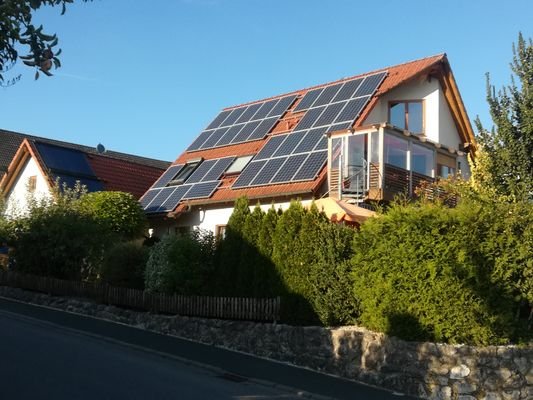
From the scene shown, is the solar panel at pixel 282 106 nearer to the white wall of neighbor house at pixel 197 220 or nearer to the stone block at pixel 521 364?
the white wall of neighbor house at pixel 197 220

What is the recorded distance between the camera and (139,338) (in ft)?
47.5

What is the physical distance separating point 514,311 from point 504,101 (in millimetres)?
4765

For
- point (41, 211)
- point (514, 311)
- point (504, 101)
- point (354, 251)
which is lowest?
point (514, 311)

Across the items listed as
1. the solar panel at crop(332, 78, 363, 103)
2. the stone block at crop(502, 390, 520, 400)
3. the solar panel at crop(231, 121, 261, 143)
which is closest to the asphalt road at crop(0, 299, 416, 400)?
the stone block at crop(502, 390, 520, 400)

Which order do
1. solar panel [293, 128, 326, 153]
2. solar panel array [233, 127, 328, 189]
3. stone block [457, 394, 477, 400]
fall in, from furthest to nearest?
solar panel [293, 128, 326, 153] → solar panel array [233, 127, 328, 189] → stone block [457, 394, 477, 400]

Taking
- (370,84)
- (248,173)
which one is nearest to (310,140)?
(248,173)

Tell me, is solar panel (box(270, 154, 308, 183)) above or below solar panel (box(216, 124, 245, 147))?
below

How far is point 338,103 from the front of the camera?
2280 centimetres

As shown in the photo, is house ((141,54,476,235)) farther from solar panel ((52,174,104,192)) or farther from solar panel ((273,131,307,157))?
solar panel ((52,174,104,192))

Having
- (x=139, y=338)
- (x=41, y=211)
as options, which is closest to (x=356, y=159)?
(x=139, y=338)

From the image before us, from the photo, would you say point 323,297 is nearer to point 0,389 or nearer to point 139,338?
point 139,338

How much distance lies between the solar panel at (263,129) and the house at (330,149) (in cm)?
6

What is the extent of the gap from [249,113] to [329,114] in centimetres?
614

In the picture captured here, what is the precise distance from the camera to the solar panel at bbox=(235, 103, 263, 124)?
2705cm
